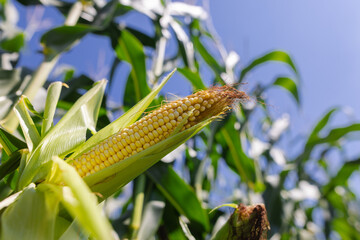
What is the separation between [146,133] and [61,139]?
0.17m

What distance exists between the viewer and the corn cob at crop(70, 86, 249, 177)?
608 millimetres

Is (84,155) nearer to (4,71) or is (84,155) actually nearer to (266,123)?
(4,71)

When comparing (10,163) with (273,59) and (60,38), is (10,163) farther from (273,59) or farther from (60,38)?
(273,59)

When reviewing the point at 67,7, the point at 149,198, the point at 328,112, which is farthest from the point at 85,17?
the point at 328,112

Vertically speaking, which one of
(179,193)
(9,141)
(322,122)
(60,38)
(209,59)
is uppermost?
(60,38)

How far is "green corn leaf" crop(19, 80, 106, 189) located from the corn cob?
4 cm

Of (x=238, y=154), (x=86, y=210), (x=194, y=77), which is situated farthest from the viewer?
(x=238, y=154)

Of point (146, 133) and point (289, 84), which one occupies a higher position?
point (146, 133)

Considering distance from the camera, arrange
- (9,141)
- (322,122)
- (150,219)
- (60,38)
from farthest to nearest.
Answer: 1. (322,122)
2. (60,38)
3. (150,219)
4. (9,141)

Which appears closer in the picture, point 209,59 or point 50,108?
point 50,108

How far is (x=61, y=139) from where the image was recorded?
2.04 feet

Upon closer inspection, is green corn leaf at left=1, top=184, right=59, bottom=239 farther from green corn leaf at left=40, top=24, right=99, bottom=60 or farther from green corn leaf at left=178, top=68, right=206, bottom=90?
green corn leaf at left=178, top=68, right=206, bottom=90

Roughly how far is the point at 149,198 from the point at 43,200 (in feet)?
Answer: 2.28

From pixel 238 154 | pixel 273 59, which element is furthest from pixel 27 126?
pixel 273 59
